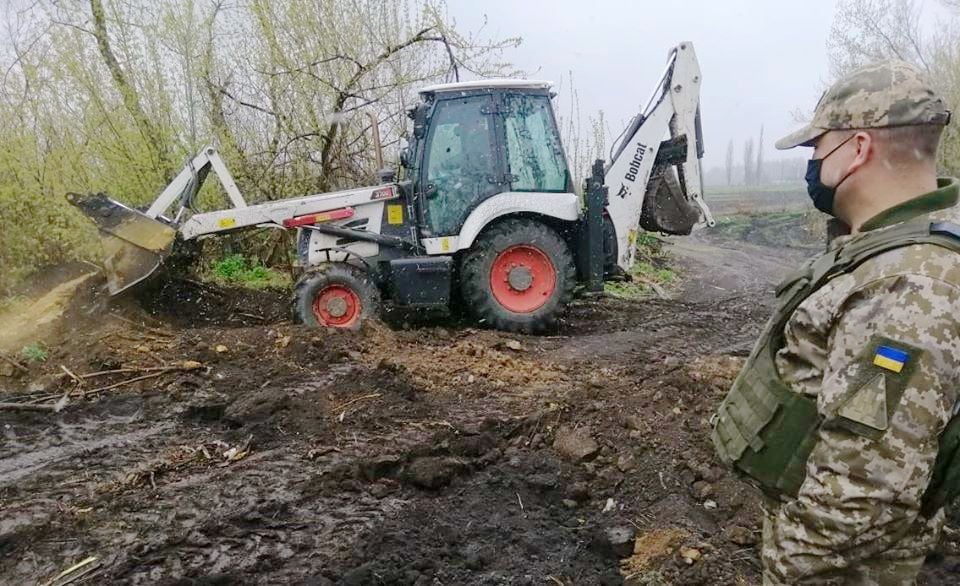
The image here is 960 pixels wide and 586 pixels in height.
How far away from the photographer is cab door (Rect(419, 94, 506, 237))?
6.55 meters

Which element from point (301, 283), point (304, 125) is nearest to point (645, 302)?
point (301, 283)

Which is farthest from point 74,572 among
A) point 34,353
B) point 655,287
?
point 655,287

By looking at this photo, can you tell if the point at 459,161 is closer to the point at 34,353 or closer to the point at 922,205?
the point at 34,353

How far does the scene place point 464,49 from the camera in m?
9.38

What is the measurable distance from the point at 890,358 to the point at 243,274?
27.6 feet

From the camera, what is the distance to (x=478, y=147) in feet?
21.6

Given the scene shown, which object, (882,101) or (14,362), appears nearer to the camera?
(882,101)

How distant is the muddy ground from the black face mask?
1659mm

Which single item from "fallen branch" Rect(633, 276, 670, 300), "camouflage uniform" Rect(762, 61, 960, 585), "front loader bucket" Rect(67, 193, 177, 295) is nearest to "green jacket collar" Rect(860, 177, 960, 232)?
"camouflage uniform" Rect(762, 61, 960, 585)

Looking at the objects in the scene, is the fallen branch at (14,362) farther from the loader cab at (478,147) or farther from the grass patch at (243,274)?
the loader cab at (478,147)

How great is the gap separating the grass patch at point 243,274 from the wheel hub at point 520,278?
315 cm

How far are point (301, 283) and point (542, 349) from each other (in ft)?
7.60

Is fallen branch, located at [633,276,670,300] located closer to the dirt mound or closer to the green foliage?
the dirt mound

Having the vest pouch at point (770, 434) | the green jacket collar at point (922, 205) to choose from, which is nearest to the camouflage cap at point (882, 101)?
the green jacket collar at point (922, 205)
